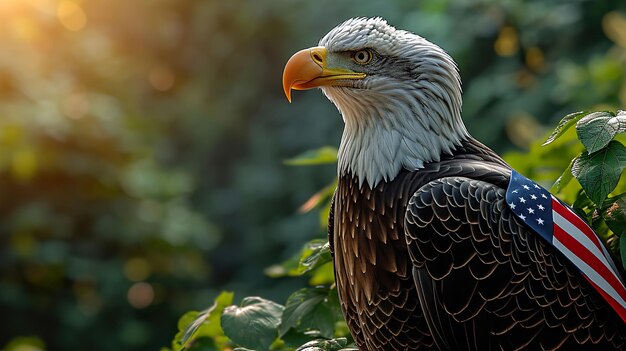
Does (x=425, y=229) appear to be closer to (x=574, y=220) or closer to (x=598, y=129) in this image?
(x=574, y=220)

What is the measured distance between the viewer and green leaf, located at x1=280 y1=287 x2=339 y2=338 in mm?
2760

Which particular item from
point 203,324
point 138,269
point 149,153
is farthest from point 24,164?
point 203,324

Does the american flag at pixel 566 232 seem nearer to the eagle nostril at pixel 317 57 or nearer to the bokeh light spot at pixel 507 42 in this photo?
the eagle nostril at pixel 317 57

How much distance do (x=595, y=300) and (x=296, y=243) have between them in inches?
276

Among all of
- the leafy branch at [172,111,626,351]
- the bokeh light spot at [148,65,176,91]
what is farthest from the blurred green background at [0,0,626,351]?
the leafy branch at [172,111,626,351]

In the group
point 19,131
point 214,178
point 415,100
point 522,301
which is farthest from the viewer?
point 214,178

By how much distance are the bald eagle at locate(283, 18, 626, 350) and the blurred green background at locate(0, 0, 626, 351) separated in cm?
342

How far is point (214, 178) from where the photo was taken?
11.9 meters

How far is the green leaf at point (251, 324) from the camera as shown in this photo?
266cm

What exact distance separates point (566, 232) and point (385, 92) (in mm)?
647

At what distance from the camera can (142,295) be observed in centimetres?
846

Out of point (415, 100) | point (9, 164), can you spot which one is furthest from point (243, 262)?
point (415, 100)

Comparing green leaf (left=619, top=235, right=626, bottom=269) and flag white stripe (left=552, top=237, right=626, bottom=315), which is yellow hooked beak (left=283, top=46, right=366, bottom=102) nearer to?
flag white stripe (left=552, top=237, right=626, bottom=315)

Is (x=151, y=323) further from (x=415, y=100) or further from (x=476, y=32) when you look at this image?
(x=415, y=100)
